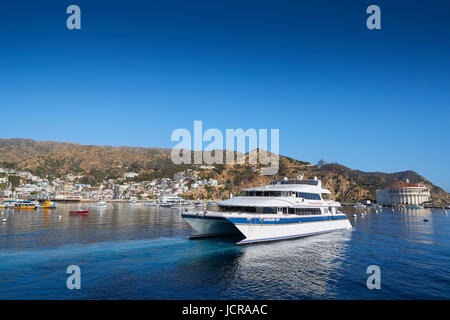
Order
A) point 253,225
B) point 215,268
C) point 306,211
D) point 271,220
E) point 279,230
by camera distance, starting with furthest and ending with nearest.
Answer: point 306,211
point 279,230
point 271,220
point 253,225
point 215,268

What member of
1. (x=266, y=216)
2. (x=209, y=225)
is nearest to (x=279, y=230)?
(x=266, y=216)

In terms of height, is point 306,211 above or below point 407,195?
above

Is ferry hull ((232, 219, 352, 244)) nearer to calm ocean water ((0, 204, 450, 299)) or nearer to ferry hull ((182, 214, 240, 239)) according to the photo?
calm ocean water ((0, 204, 450, 299))

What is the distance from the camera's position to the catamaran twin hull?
30.0 metres

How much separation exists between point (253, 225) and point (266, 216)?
1.95 m

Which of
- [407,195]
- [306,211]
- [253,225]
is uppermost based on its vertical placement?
[306,211]

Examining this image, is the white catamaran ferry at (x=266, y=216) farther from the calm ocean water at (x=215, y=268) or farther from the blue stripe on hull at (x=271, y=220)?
the calm ocean water at (x=215, y=268)

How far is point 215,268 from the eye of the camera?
2239 centimetres

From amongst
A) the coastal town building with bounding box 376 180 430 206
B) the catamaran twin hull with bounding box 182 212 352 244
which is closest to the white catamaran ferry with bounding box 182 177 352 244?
the catamaran twin hull with bounding box 182 212 352 244

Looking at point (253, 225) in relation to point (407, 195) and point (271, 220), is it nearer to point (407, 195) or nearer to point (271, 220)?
point (271, 220)

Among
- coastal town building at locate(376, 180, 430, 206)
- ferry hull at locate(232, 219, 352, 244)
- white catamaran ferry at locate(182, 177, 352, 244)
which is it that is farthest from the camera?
coastal town building at locate(376, 180, 430, 206)

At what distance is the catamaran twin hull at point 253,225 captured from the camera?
98.6ft
